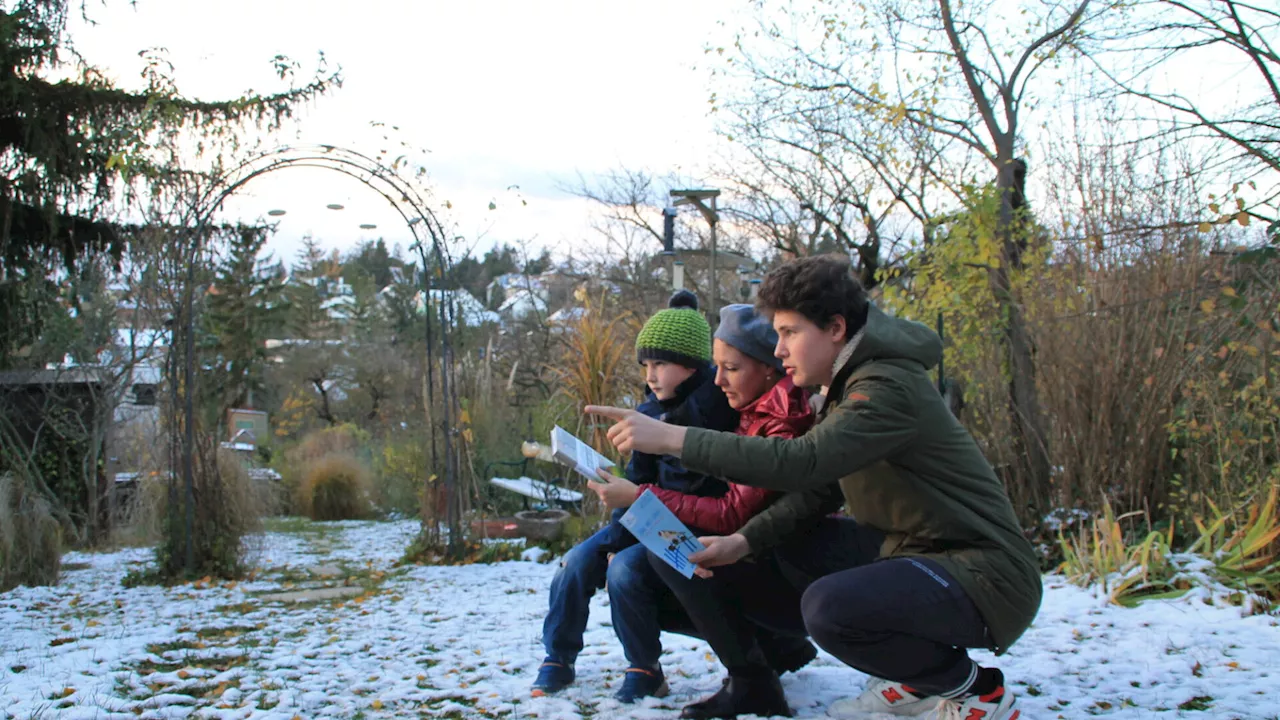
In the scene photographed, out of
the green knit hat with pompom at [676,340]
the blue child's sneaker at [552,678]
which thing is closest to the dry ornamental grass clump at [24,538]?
the blue child's sneaker at [552,678]

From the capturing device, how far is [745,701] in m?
2.73

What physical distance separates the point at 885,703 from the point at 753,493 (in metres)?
0.69

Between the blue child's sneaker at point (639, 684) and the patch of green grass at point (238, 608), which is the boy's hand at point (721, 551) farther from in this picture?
the patch of green grass at point (238, 608)

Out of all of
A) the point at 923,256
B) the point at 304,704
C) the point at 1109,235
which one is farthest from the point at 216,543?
the point at 1109,235

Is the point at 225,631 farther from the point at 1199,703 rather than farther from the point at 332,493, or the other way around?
the point at 332,493

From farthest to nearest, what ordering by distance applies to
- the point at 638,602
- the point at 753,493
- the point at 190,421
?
1. the point at 190,421
2. the point at 638,602
3. the point at 753,493

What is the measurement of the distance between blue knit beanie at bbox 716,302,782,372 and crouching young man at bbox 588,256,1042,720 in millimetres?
365

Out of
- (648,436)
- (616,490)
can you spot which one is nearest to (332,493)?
(616,490)

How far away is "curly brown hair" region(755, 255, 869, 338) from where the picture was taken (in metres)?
2.29

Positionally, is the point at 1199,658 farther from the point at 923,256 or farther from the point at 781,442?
the point at 923,256

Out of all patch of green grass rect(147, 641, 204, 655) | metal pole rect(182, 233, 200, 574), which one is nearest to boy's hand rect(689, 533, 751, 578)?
patch of green grass rect(147, 641, 204, 655)

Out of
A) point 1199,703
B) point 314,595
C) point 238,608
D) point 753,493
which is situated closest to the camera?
point 753,493

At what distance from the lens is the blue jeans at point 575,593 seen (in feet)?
10.5

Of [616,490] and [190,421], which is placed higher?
[190,421]
